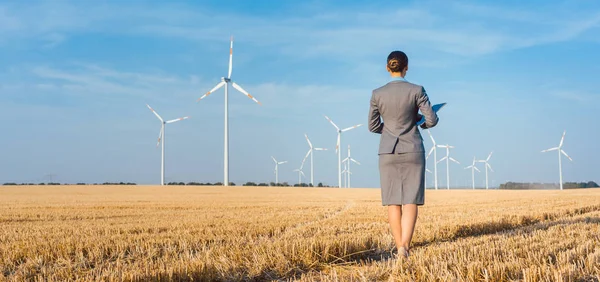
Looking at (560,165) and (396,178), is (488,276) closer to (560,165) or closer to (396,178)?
(396,178)

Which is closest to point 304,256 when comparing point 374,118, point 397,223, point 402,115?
point 397,223

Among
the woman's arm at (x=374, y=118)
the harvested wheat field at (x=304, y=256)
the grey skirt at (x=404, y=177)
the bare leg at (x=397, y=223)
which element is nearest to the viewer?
the harvested wheat field at (x=304, y=256)

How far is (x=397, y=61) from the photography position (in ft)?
22.2

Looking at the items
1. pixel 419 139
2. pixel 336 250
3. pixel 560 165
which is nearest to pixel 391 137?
pixel 419 139

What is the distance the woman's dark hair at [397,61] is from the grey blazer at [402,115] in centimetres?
19

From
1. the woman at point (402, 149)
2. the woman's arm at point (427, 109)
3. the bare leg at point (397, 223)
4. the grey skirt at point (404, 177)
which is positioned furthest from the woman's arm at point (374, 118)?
the bare leg at point (397, 223)

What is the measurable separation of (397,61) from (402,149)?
1.10 meters

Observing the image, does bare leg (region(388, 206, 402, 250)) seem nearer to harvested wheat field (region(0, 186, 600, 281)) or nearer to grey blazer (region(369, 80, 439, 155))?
harvested wheat field (region(0, 186, 600, 281))

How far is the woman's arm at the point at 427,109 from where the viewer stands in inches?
257

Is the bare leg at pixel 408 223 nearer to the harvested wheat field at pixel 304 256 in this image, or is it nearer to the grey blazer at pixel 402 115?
the harvested wheat field at pixel 304 256

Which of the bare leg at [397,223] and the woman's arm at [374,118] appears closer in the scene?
the bare leg at [397,223]

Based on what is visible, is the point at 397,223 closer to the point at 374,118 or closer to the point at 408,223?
the point at 408,223

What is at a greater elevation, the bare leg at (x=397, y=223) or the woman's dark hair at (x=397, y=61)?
the woman's dark hair at (x=397, y=61)

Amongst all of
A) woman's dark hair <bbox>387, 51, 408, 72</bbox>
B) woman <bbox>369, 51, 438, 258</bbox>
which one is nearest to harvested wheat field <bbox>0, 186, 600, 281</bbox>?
woman <bbox>369, 51, 438, 258</bbox>
